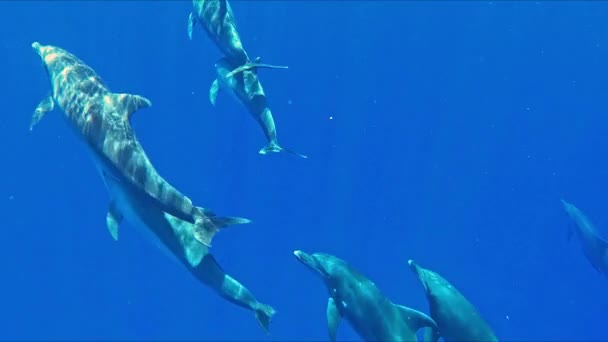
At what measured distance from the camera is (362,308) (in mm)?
6598

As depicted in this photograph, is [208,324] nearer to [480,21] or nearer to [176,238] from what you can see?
[176,238]

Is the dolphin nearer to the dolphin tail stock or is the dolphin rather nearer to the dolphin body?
the dolphin body

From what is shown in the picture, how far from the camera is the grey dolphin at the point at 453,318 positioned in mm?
6348

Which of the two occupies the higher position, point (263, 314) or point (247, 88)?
point (247, 88)

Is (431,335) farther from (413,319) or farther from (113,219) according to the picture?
(113,219)

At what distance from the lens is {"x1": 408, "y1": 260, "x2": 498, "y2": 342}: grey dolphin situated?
20.8 ft

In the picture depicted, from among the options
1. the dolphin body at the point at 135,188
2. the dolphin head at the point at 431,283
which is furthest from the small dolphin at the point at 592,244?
the dolphin body at the point at 135,188

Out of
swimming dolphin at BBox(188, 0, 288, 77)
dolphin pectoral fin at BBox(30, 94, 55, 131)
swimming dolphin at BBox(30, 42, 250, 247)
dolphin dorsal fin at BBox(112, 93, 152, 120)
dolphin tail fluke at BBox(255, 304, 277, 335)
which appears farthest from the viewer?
swimming dolphin at BBox(188, 0, 288, 77)

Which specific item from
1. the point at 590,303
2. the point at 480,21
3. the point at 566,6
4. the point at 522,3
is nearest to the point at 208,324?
the point at 590,303

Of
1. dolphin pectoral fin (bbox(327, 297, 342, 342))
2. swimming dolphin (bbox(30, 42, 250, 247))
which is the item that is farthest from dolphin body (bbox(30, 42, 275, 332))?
dolphin pectoral fin (bbox(327, 297, 342, 342))

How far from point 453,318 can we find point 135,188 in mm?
3359

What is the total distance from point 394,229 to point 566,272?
7.85 metres

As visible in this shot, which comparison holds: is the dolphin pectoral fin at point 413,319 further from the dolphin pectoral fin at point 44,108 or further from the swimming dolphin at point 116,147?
the dolphin pectoral fin at point 44,108

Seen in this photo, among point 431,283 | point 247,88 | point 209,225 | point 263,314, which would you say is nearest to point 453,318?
point 431,283
